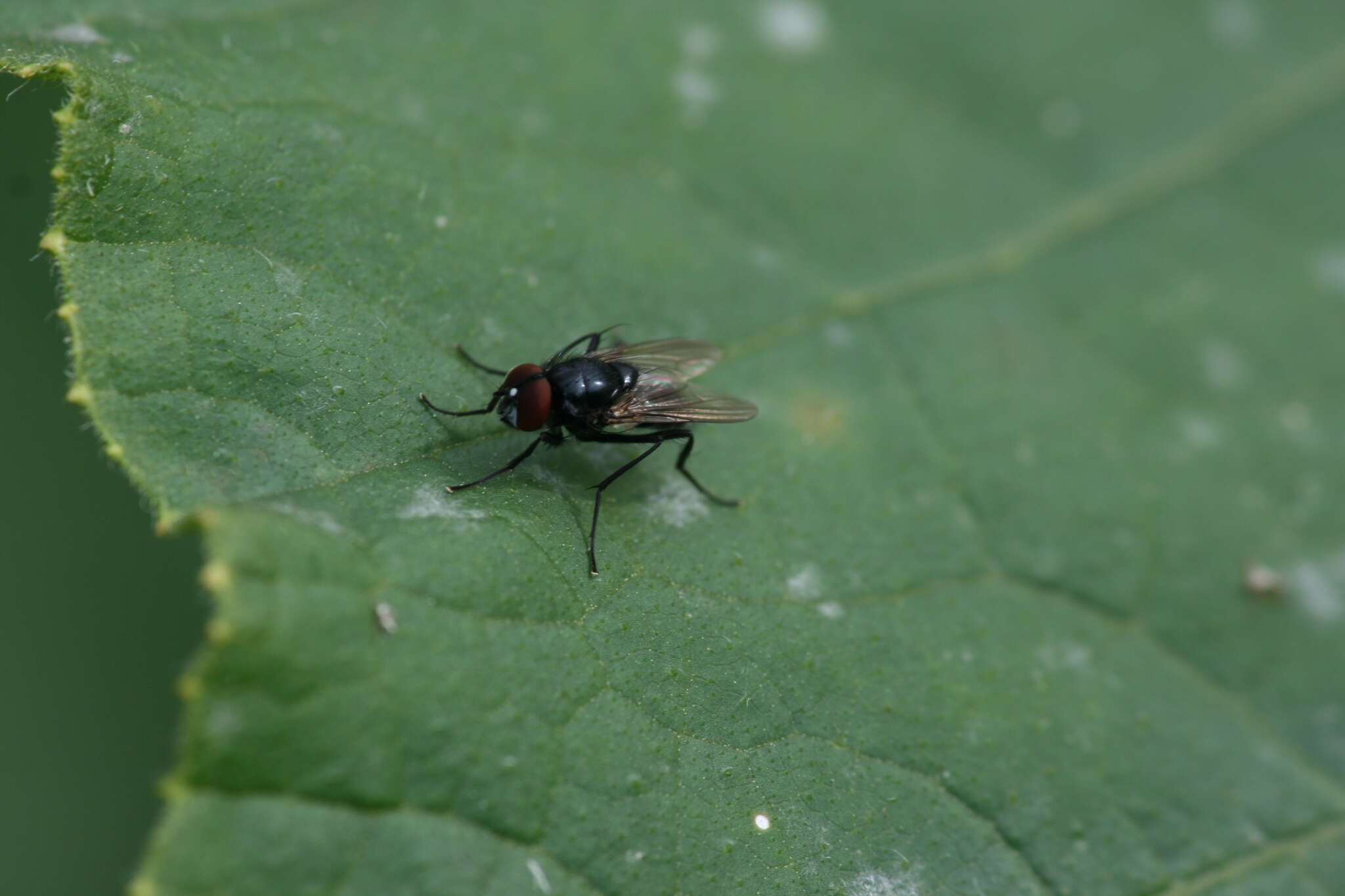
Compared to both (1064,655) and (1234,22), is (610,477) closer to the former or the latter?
(1064,655)

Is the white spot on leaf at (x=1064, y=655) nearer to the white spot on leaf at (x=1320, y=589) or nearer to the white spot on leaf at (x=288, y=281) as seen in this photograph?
the white spot on leaf at (x=1320, y=589)

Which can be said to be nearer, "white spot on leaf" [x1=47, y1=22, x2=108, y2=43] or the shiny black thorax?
"white spot on leaf" [x1=47, y1=22, x2=108, y2=43]

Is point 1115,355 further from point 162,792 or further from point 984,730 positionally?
point 162,792

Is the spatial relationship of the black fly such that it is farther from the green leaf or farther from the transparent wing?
the green leaf

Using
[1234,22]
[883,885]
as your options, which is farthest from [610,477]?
[1234,22]

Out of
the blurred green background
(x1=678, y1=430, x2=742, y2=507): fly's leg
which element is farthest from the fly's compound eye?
the blurred green background

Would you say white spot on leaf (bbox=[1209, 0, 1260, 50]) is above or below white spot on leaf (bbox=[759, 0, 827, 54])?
above

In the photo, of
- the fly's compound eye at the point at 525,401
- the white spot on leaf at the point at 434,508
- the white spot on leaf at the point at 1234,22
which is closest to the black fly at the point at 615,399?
the fly's compound eye at the point at 525,401
